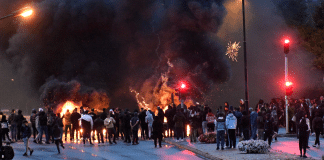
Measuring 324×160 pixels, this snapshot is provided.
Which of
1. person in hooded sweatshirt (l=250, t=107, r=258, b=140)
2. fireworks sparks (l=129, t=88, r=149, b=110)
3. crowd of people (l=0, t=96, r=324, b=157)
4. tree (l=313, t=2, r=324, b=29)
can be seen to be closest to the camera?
crowd of people (l=0, t=96, r=324, b=157)

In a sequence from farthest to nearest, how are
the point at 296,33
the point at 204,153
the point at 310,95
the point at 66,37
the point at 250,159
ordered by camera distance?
1. the point at 66,37
2. the point at 296,33
3. the point at 310,95
4. the point at 204,153
5. the point at 250,159

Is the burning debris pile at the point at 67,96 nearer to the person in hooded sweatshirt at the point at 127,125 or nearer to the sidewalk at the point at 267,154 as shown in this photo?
the person in hooded sweatshirt at the point at 127,125

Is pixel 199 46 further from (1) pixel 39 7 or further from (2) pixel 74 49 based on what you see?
(1) pixel 39 7

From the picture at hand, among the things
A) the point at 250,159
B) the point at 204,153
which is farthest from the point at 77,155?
the point at 250,159

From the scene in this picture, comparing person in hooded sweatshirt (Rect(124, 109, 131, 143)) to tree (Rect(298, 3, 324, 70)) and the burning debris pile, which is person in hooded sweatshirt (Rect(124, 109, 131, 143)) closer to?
the burning debris pile

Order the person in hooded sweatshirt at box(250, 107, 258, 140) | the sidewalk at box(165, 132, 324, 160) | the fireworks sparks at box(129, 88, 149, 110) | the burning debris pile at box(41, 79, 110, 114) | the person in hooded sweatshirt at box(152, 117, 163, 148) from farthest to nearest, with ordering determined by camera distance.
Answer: the fireworks sparks at box(129, 88, 149, 110) < the burning debris pile at box(41, 79, 110, 114) < the person in hooded sweatshirt at box(250, 107, 258, 140) < the person in hooded sweatshirt at box(152, 117, 163, 148) < the sidewalk at box(165, 132, 324, 160)

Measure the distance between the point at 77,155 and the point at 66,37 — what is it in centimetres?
3532

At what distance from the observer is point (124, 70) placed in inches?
1890

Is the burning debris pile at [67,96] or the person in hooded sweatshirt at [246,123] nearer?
the person in hooded sweatshirt at [246,123]

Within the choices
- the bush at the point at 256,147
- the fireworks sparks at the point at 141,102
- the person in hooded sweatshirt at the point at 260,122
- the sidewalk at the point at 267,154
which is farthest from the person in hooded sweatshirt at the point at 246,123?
the fireworks sparks at the point at 141,102

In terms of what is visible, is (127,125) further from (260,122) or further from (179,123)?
(260,122)

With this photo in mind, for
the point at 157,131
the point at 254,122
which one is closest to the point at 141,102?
the point at 254,122

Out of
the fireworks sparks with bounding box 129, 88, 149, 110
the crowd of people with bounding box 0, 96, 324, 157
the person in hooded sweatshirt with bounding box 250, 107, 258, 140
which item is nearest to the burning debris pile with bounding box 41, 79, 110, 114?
the fireworks sparks with bounding box 129, 88, 149, 110

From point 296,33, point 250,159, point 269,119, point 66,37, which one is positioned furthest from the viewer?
point 66,37
